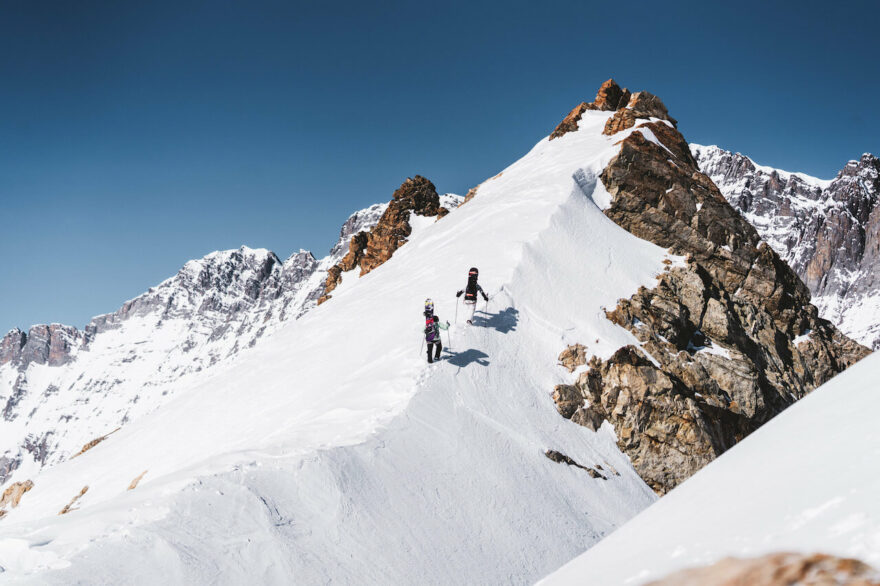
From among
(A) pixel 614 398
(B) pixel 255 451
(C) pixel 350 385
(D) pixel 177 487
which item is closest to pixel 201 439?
(C) pixel 350 385

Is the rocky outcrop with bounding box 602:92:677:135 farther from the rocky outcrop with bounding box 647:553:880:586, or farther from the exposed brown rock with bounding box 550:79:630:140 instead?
the rocky outcrop with bounding box 647:553:880:586

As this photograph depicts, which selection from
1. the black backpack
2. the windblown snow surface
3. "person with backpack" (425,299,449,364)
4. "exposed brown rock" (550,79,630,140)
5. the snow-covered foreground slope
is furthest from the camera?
"exposed brown rock" (550,79,630,140)

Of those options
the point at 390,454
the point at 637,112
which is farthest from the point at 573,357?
the point at 637,112

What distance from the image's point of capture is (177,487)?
9.87 meters

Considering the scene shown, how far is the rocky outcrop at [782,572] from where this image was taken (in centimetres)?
235

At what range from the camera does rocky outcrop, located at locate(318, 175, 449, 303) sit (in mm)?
58531

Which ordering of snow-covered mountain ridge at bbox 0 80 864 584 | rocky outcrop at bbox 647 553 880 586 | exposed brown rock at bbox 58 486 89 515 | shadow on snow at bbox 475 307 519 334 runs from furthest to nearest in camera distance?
1. shadow on snow at bbox 475 307 519 334
2. exposed brown rock at bbox 58 486 89 515
3. snow-covered mountain ridge at bbox 0 80 864 584
4. rocky outcrop at bbox 647 553 880 586

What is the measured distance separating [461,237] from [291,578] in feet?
74.0

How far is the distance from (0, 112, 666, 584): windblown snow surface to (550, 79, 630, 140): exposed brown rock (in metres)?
18.1

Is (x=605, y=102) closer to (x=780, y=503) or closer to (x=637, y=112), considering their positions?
(x=637, y=112)

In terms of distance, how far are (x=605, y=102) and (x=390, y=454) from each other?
142ft

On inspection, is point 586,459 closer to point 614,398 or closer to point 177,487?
point 614,398

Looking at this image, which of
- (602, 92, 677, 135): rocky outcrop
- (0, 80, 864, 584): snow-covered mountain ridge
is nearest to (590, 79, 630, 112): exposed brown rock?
(602, 92, 677, 135): rocky outcrop

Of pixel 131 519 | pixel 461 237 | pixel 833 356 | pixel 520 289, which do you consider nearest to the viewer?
pixel 131 519
